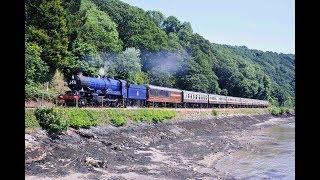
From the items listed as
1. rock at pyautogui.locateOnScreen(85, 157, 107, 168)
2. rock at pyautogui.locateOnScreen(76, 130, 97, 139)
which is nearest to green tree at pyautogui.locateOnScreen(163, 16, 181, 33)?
rock at pyautogui.locateOnScreen(76, 130, 97, 139)

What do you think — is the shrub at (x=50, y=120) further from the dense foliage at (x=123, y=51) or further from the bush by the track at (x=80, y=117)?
the dense foliage at (x=123, y=51)

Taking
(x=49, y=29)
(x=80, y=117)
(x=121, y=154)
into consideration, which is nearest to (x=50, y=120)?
(x=80, y=117)

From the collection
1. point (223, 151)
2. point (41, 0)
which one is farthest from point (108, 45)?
point (223, 151)

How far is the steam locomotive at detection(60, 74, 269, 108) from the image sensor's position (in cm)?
2953

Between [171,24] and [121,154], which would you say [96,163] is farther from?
[171,24]

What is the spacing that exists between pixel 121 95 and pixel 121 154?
45.1 ft

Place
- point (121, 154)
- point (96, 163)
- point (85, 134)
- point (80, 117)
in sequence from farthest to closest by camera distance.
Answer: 1. point (80, 117)
2. point (85, 134)
3. point (121, 154)
4. point (96, 163)

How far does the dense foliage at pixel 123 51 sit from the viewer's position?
31062mm

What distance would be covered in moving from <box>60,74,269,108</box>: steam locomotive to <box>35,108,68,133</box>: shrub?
6179mm

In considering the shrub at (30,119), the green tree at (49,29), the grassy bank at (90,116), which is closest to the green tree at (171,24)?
the grassy bank at (90,116)

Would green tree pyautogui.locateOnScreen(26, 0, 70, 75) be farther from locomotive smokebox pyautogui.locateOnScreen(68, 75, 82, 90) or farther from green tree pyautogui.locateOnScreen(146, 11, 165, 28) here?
green tree pyautogui.locateOnScreen(146, 11, 165, 28)

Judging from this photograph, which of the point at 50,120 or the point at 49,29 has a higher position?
the point at 49,29

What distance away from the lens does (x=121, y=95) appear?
35906mm
